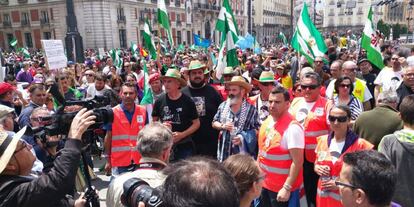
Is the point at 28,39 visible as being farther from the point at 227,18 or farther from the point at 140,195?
the point at 140,195

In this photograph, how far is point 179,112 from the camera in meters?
4.15

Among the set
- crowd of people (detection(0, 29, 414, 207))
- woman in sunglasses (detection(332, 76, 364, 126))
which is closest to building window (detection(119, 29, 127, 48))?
crowd of people (detection(0, 29, 414, 207))

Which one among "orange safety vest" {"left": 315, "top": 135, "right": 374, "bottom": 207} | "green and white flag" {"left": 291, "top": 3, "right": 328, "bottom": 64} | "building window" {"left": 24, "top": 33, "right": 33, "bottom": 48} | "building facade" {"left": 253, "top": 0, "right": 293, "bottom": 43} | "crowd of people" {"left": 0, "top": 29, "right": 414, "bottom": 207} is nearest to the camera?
"crowd of people" {"left": 0, "top": 29, "right": 414, "bottom": 207}

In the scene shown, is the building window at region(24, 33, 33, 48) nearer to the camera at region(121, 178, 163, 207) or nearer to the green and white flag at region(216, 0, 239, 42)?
the green and white flag at region(216, 0, 239, 42)

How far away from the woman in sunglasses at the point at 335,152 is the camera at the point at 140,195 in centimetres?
195

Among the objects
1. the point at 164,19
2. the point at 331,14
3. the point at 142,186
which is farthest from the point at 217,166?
the point at 331,14

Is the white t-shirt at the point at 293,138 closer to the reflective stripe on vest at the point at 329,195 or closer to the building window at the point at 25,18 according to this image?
the reflective stripe on vest at the point at 329,195

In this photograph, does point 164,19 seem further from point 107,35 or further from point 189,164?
point 107,35

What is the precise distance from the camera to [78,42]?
14680mm

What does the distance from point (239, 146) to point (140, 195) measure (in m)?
2.35

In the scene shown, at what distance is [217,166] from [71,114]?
4.69 ft

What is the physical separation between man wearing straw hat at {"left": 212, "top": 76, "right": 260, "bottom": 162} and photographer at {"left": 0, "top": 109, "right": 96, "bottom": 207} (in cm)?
203

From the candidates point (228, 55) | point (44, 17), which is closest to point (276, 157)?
point (228, 55)

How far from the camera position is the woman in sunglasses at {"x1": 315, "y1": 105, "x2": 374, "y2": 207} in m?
3.05
